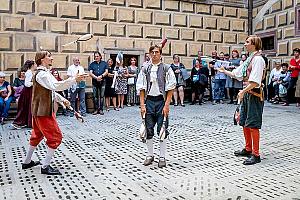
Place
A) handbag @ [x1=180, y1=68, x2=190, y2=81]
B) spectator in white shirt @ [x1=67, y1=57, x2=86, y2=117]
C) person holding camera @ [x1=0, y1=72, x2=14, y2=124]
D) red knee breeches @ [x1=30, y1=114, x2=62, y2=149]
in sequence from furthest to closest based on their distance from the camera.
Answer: handbag @ [x1=180, y1=68, x2=190, y2=81], spectator in white shirt @ [x1=67, y1=57, x2=86, y2=117], person holding camera @ [x1=0, y1=72, x2=14, y2=124], red knee breeches @ [x1=30, y1=114, x2=62, y2=149]

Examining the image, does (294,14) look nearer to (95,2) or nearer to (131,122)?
(95,2)

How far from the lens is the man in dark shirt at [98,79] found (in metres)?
10.6

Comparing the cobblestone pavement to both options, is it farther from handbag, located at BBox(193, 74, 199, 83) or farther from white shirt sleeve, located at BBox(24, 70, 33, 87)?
handbag, located at BBox(193, 74, 199, 83)

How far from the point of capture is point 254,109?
4891mm

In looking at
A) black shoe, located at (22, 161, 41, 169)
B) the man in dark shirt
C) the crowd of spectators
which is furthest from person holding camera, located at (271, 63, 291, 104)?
black shoe, located at (22, 161, 41, 169)

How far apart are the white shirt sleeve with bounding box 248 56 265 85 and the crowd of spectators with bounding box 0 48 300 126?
439 cm

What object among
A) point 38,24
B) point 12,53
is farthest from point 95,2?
point 12,53

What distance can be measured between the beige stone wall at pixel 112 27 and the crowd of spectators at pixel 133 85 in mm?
928

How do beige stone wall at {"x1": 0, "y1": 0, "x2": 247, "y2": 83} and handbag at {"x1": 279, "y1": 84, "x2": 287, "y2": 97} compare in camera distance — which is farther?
handbag at {"x1": 279, "y1": 84, "x2": 287, "y2": 97}

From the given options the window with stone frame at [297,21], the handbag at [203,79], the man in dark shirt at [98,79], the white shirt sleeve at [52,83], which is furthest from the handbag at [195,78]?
the white shirt sleeve at [52,83]

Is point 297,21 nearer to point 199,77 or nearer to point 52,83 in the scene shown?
point 199,77

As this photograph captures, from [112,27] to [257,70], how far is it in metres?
8.62

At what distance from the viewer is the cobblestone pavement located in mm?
3676

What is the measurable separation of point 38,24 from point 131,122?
5138mm
